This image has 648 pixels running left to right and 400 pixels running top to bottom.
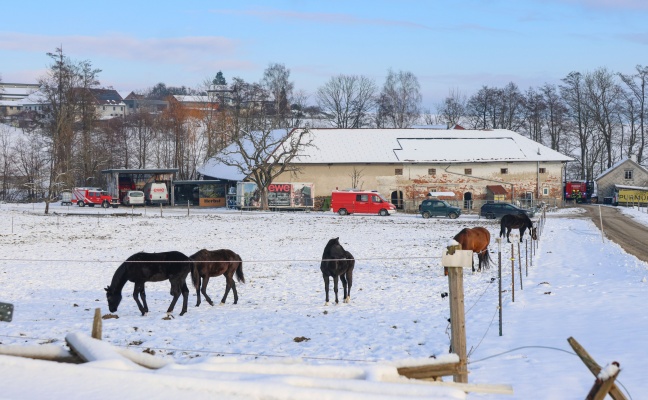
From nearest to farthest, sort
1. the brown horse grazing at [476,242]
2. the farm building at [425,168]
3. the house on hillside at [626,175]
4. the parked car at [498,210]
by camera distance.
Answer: the brown horse grazing at [476,242] → the parked car at [498,210] → the farm building at [425,168] → the house on hillside at [626,175]

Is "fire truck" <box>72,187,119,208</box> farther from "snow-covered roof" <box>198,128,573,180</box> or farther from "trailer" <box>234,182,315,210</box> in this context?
"trailer" <box>234,182,315,210</box>

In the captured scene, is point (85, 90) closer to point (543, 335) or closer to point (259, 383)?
point (543, 335)

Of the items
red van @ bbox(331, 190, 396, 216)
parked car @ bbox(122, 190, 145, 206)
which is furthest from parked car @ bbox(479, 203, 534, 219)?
parked car @ bbox(122, 190, 145, 206)

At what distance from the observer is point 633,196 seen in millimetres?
63219

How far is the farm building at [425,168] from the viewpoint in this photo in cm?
5816

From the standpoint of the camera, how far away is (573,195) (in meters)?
70.2

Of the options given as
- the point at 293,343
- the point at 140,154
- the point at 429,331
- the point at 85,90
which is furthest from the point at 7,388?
the point at 140,154

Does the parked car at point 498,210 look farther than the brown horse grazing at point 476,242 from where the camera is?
Yes

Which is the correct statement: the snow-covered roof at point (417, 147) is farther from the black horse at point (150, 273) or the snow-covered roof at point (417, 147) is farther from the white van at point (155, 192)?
the black horse at point (150, 273)

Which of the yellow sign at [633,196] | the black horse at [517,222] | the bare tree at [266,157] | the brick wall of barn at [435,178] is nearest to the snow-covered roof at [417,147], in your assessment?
the brick wall of barn at [435,178]

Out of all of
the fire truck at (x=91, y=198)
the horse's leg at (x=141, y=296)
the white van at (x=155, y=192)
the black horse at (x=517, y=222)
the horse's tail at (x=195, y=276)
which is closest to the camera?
the horse's leg at (x=141, y=296)

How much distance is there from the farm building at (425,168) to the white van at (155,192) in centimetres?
494

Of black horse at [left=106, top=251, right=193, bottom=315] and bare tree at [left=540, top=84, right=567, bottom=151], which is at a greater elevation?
bare tree at [left=540, top=84, right=567, bottom=151]

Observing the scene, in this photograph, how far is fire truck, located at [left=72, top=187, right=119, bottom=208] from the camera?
55.0m
